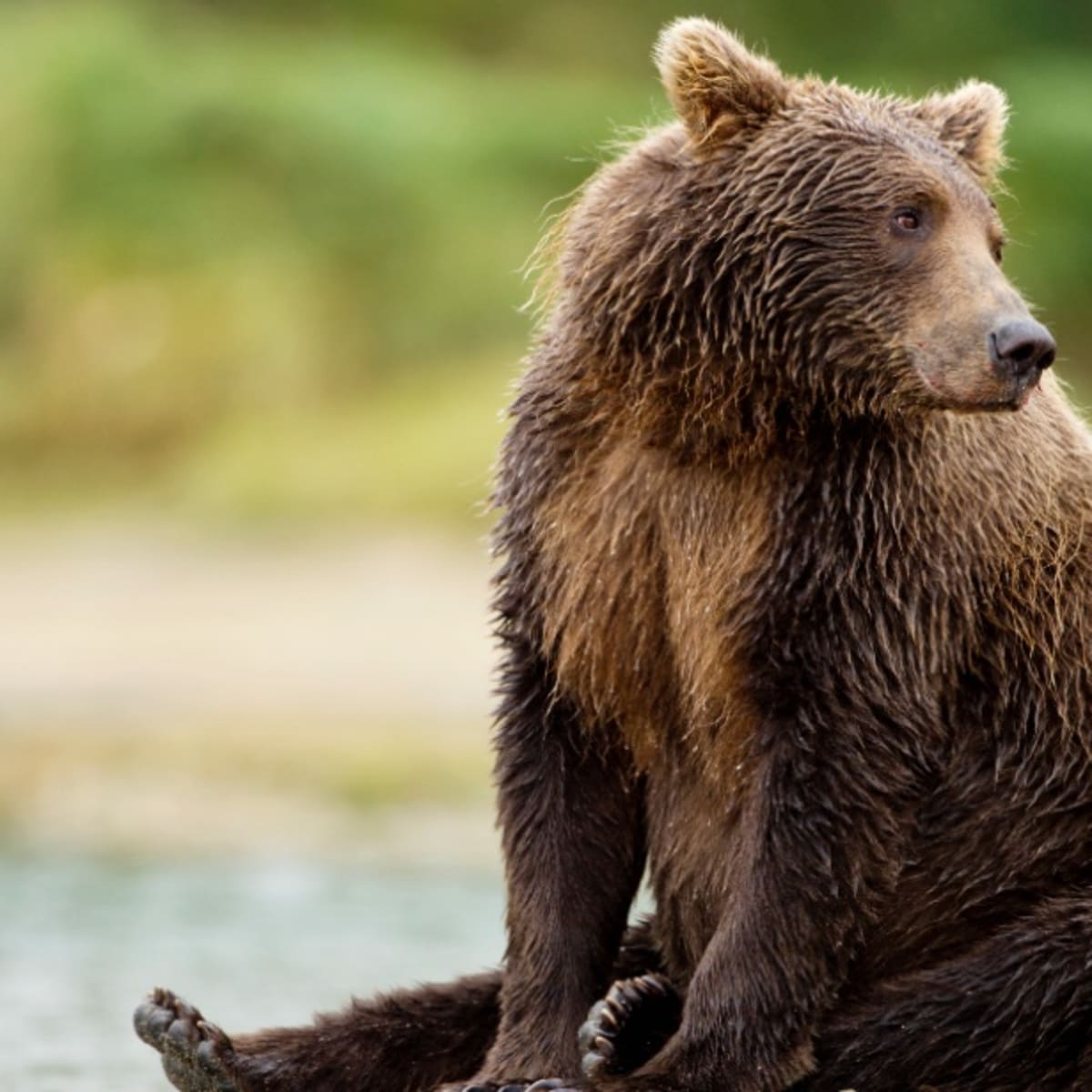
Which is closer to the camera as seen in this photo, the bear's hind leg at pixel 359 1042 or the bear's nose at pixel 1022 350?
the bear's nose at pixel 1022 350

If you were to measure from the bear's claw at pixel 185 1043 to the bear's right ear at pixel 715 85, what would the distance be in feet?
8.26

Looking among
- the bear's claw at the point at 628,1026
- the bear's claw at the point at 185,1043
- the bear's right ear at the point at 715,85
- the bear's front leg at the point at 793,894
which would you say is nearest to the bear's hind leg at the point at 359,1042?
the bear's claw at the point at 185,1043

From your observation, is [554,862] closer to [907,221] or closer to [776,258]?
[776,258]

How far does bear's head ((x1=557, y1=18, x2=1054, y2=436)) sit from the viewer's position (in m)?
6.35

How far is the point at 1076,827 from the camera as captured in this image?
21.7 feet

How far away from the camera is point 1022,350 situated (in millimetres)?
6035

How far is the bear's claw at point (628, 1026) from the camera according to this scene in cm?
644

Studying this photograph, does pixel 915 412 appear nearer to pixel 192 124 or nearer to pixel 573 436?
pixel 573 436

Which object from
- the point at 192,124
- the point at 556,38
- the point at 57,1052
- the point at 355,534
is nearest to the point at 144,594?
the point at 355,534

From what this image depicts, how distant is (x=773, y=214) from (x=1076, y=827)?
1.70m

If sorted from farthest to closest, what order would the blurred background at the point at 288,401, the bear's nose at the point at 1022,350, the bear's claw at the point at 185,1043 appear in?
1. the blurred background at the point at 288,401
2. the bear's claw at the point at 185,1043
3. the bear's nose at the point at 1022,350

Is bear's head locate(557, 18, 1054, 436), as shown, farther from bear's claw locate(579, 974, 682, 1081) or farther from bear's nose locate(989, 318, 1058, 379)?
bear's claw locate(579, 974, 682, 1081)

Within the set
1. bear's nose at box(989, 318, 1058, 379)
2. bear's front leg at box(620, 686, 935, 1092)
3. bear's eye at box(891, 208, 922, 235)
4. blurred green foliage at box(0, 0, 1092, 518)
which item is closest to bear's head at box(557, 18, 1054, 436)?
bear's eye at box(891, 208, 922, 235)

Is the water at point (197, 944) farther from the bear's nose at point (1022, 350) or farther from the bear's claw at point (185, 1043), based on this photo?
the bear's nose at point (1022, 350)
